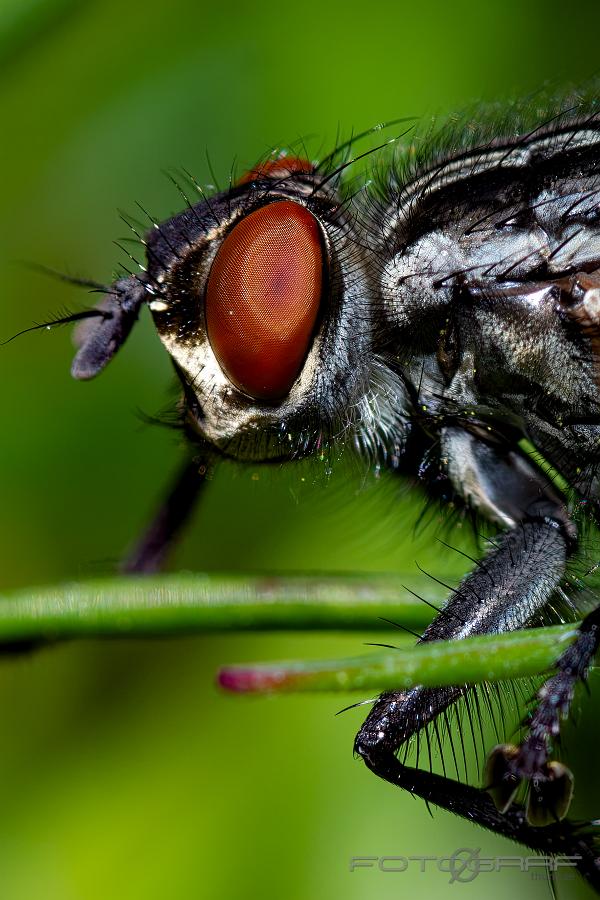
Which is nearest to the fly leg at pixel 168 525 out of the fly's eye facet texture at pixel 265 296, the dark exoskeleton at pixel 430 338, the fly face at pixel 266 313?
the dark exoskeleton at pixel 430 338

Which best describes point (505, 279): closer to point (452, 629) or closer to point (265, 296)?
point (265, 296)

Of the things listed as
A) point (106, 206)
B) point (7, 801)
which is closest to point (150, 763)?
point (7, 801)

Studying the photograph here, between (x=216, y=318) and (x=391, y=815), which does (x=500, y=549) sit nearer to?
(x=216, y=318)

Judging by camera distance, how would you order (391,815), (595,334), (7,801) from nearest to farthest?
(595,334) → (391,815) → (7,801)

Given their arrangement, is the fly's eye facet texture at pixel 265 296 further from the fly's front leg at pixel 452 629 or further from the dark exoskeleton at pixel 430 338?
the fly's front leg at pixel 452 629

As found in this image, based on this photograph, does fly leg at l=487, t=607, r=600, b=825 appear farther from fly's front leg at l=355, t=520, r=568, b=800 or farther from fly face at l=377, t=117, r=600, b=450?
fly face at l=377, t=117, r=600, b=450

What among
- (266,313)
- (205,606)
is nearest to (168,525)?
(205,606)
